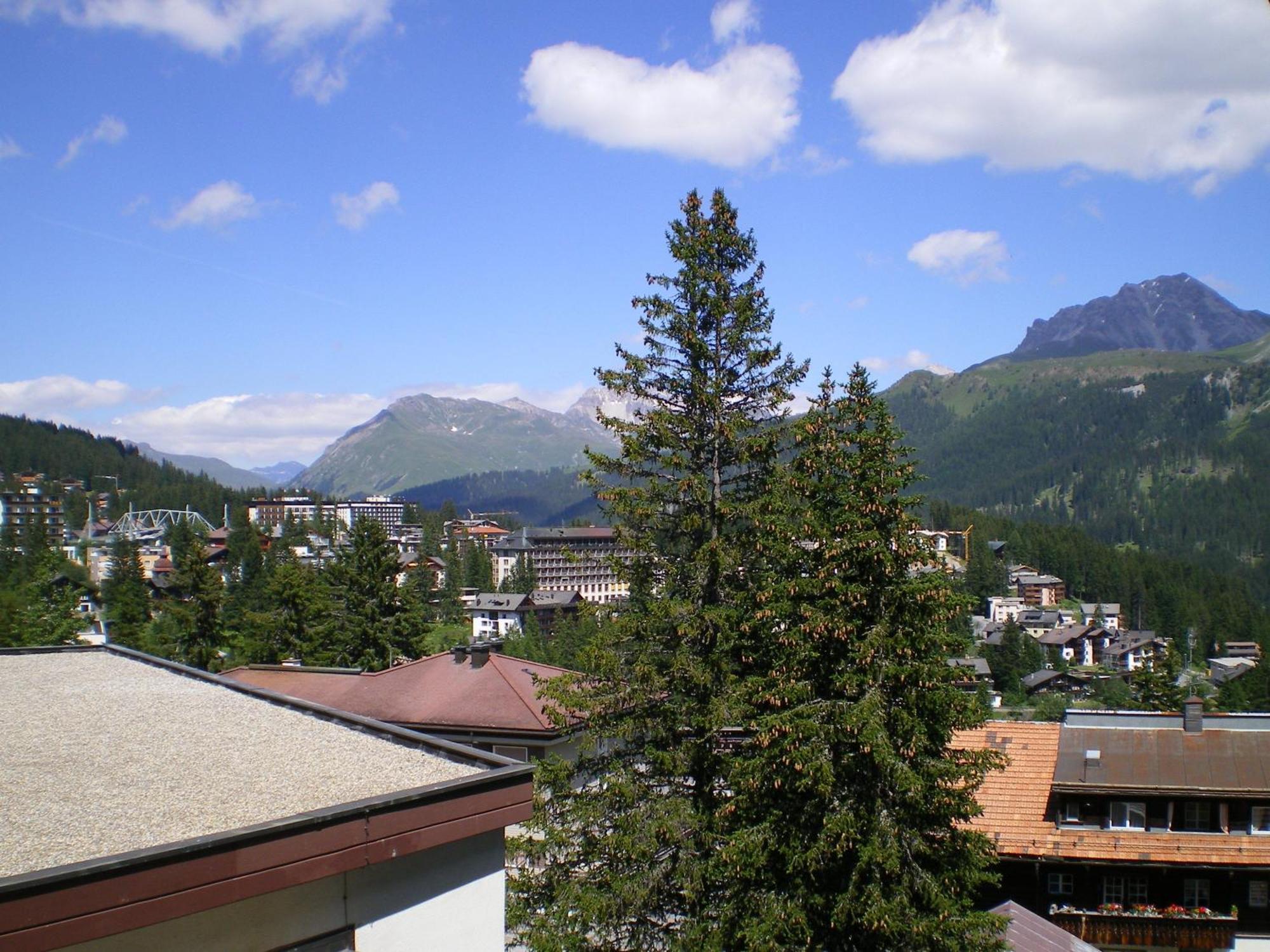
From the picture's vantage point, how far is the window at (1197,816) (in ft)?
66.8

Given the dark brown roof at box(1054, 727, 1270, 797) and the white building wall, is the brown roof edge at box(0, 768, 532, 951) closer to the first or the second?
the white building wall

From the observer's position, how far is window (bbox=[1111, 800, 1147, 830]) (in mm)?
20625

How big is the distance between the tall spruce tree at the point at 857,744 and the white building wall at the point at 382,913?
7338 millimetres

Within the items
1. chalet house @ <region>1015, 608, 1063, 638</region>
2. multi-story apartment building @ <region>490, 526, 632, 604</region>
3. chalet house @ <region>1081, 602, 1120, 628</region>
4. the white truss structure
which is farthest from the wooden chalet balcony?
the white truss structure

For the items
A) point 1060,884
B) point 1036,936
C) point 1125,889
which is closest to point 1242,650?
point 1125,889

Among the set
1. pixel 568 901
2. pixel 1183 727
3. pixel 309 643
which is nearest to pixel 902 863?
pixel 568 901

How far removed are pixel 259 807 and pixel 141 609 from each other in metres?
64.9

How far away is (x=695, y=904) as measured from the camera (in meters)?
13.0

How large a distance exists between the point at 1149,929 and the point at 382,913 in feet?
63.7

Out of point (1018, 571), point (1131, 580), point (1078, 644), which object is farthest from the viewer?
point (1018, 571)

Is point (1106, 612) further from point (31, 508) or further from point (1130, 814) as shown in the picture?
point (31, 508)

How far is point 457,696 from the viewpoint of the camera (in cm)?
2242

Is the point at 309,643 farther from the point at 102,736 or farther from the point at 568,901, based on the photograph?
the point at 102,736

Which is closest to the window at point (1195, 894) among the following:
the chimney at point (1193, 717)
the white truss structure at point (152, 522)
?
the chimney at point (1193, 717)
